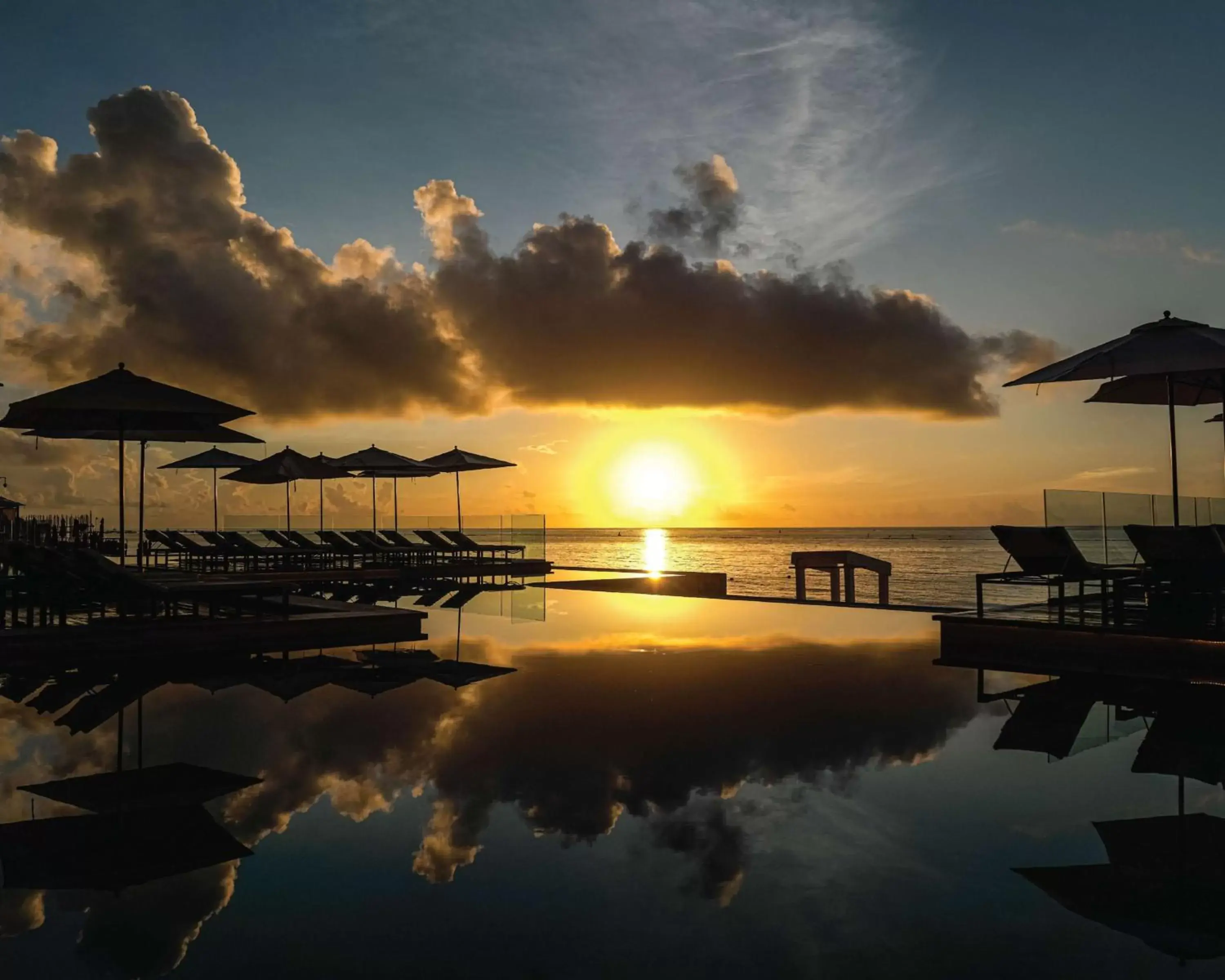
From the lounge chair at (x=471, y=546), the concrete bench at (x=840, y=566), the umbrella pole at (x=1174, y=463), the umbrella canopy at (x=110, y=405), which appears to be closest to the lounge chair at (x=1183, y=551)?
the umbrella pole at (x=1174, y=463)

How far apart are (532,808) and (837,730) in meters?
2.22

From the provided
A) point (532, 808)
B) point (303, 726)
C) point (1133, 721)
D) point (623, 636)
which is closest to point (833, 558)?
point (623, 636)

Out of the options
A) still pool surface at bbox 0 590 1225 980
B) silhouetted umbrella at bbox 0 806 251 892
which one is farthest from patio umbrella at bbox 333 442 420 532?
silhouetted umbrella at bbox 0 806 251 892

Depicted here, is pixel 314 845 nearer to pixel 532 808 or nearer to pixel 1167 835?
pixel 532 808

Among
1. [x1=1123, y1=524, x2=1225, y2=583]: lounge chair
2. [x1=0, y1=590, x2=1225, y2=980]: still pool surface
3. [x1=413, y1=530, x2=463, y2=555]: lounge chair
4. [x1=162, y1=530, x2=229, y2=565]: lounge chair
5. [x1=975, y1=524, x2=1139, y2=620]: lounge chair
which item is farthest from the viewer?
[x1=413, y1=530, x2=463, y2=555]: lounge chair

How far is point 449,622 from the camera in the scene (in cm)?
1160

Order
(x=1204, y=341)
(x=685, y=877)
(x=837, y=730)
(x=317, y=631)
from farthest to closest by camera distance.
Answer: (x=317, y=631) → (x=1204, y=341) → (x=837, y=730) → (x=685, y=877)

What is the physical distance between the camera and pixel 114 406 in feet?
33.8

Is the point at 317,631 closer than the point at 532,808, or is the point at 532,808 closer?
the point at 532,808

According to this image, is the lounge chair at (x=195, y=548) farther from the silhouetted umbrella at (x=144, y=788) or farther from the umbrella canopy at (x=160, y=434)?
the silhouetted umbrella at (x=144, y=788)

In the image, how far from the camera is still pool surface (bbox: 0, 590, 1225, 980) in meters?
2.64

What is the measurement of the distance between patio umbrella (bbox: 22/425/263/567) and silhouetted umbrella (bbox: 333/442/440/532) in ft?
20.2

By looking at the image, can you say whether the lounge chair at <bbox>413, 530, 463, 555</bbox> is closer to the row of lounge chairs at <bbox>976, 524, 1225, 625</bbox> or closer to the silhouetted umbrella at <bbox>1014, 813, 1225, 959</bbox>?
the row of lounge chairs at <bbox>976, 524, 1225, 625</bbox>

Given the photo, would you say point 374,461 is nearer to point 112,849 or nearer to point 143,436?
point 143,436
